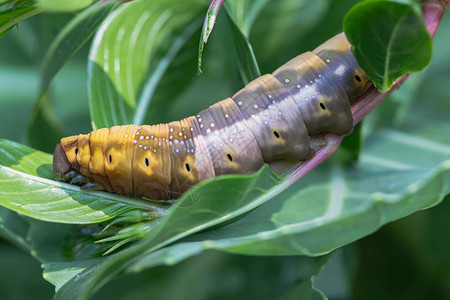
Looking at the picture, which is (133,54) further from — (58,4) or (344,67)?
(344,67)

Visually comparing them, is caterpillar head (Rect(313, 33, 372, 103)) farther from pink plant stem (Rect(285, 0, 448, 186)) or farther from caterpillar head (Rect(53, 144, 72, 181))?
caterpillar head (Rect(53, 144, 72, 181))

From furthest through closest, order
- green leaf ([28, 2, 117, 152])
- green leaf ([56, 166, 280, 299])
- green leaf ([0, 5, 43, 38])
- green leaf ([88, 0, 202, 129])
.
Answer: green leaf ([88, 0, 202, 129]) → green leaf ([28, 2, 117, 152]) → green leaf ([0, 5, 43, 38]) → green leaf ([56, 166, 280, 299])

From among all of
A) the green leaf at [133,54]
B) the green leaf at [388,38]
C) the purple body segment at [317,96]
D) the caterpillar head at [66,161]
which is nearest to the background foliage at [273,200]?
the green leaf at [133,54]

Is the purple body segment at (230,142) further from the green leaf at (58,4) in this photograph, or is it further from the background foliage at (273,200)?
the green leaf at (58,4)

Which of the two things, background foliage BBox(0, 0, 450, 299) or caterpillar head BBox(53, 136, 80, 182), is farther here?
background foliage BBox(0, 0, 450, 299)

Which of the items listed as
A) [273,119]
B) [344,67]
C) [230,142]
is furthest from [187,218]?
[344,67]

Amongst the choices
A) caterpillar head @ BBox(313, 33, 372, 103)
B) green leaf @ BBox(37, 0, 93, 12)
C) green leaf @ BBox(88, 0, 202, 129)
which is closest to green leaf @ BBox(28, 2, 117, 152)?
green leaf @ BBox(88, 0, 202, 129)
